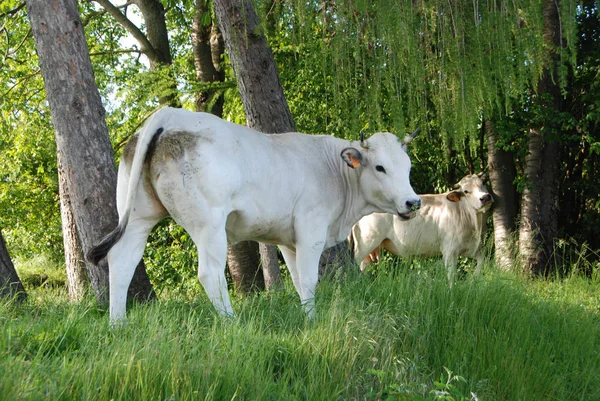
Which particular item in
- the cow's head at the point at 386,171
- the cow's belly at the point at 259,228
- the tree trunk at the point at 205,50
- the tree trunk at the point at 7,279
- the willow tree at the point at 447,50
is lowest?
the tree trunk at the point at 7,279

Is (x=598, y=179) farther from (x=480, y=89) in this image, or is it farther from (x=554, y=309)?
(x=480, y=89)

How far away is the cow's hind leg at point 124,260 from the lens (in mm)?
5602

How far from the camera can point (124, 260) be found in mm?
5680

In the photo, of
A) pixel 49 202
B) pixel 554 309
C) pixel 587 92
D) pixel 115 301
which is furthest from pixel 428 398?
pixel 49 202

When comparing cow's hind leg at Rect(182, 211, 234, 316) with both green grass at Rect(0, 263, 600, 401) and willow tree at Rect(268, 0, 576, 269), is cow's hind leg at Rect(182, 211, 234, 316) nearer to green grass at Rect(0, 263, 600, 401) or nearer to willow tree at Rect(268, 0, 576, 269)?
green grass at Rect(0, 263, 600, 401)

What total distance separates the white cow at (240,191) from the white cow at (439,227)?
4.51m

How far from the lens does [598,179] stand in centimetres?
1198

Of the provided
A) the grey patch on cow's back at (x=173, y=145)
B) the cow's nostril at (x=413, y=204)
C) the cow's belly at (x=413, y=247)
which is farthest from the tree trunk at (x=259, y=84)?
the cow's belly at (x=413, y=247)

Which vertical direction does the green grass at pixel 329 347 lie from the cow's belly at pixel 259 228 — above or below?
below

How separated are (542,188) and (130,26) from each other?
8548 mm

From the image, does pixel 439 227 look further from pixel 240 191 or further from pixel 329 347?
pixel 329 347

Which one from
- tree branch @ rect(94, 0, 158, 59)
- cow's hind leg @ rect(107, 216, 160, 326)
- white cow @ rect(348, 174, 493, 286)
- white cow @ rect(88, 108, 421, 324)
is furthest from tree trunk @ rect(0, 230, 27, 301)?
tree branch @ rect(94, 0, 158, 59)

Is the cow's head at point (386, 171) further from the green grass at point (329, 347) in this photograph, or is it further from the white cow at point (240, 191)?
the green grass at point (329, 347)

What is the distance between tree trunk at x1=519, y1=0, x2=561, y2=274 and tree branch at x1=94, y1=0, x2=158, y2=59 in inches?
304
